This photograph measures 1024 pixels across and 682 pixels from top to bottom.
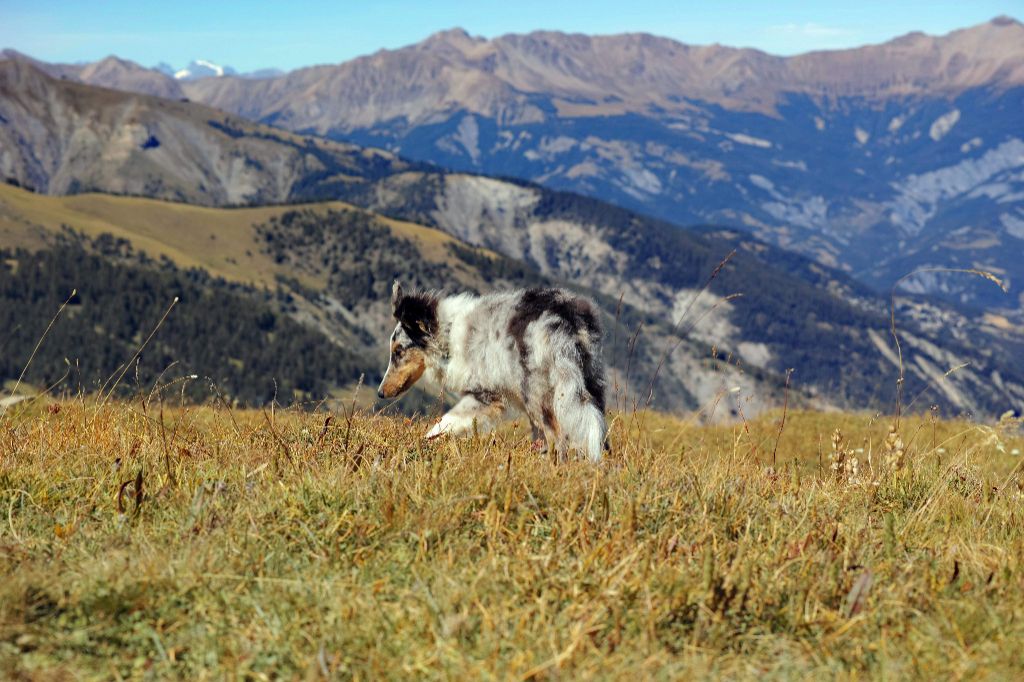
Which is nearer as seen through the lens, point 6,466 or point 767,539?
point 767,539

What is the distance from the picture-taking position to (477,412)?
32.7ft

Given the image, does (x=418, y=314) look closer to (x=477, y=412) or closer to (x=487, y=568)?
(x=477, y=412)

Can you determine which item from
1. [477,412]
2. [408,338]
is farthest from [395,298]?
[477,412]

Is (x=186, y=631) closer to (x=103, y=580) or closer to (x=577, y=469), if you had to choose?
(x=103, y=580)

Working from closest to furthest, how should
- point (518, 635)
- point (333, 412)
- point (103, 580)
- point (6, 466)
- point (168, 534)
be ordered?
1. point (518, 635)
2. point (103, 580)
3. point (168, 534)
4. point (6, 466)
5. point (333, 412)

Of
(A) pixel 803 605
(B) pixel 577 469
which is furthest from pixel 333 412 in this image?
(A) pixel 803 605

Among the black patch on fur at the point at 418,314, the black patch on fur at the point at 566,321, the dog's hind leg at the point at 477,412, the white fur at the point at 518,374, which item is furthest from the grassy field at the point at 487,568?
the black patch on fur at the point at 418,314

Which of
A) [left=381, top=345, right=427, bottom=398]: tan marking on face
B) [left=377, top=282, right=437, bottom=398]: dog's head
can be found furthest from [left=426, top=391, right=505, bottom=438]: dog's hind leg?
[left=381, top=345, right=427, bottom=398]: tan marking on face

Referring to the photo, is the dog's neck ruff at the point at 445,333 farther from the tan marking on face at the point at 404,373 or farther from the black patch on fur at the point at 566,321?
the black patch on fur at the point at 566,321

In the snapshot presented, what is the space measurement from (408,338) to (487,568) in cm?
702

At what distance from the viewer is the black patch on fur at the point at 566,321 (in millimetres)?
9438

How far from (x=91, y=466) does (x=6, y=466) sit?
Result: 2.10 ft

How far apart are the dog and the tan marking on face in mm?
62

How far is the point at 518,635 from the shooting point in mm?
Result: 4418
